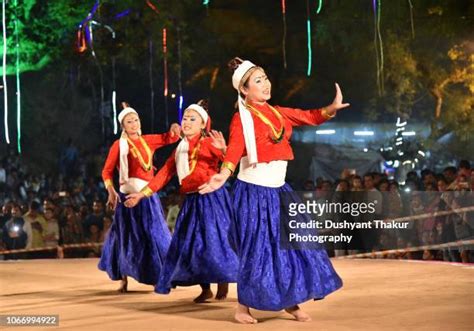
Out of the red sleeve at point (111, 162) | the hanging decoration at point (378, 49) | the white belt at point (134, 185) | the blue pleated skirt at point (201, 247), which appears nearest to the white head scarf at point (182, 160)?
the blue pleated skirt at point (201, 247)

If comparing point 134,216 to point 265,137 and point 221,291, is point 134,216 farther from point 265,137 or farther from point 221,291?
point 265,137

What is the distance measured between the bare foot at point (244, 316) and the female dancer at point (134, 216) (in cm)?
173

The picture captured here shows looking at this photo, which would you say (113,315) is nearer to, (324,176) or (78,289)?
(78,289)

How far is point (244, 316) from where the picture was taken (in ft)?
16.9

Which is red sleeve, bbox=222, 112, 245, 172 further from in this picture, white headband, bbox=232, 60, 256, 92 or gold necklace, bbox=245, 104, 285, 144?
white headband, bbox=232, 60, 256, 92

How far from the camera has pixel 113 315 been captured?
18.5 ft

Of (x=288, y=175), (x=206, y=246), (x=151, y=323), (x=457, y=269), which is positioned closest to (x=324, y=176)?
(x=288, y=175)

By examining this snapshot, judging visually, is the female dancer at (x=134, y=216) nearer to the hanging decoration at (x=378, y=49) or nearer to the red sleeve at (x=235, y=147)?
the red sleeve at (x=235, y=147)

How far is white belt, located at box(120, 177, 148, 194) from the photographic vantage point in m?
7.04

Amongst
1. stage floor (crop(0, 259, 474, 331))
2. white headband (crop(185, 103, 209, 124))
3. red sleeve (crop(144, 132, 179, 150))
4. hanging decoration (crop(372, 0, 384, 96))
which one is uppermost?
hanging decoration (crop(372, 0, 384, 96))

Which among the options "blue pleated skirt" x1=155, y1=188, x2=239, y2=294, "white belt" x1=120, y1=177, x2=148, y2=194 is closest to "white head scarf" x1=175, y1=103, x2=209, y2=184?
"blue pleated skirt" x1=155, y1=188, x2=239, y2=294

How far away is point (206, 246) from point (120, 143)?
4.34 feet

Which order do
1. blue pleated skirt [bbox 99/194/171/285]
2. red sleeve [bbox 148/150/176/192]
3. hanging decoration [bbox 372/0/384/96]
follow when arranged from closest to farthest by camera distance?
red sleeve [bbox 148/150/176/192], blue pleated skirt [bbox 99/194/171/285], hanging decoration [bbox 372/0/384/96]

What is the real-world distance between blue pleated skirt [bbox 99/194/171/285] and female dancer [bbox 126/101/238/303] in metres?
0.61
